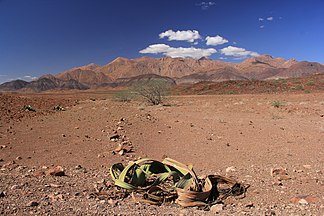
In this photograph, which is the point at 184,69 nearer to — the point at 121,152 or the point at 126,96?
the point at 126,96

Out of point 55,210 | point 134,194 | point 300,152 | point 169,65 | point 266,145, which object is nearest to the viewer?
point 55,210

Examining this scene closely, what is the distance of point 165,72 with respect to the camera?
575 feet

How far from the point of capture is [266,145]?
7090mm

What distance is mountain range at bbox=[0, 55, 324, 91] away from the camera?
431 ft

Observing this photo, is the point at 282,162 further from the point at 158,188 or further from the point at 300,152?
the point at 158,188

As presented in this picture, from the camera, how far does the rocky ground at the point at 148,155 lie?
3.30 m

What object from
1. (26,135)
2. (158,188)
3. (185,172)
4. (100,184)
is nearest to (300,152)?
(185,172)

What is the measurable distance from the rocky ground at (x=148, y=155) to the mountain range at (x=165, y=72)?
366 feet

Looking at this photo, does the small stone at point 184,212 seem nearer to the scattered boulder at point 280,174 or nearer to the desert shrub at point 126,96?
the scattered boulder at point 280,174

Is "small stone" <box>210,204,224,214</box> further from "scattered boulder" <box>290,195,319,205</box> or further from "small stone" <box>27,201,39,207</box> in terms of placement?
"small stone" <box>27,201,39,207</box>

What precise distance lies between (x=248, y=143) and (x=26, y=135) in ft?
20.3

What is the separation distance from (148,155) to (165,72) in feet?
559

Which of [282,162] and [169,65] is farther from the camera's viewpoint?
[169,65]

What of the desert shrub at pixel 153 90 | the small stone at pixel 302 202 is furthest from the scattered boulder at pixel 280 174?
the desert shrub at pixel 153 90
